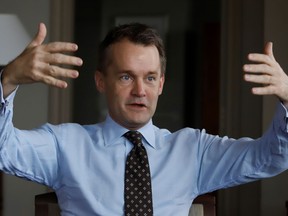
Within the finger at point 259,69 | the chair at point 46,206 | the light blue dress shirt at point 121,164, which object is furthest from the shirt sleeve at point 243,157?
the chair at point 46,206

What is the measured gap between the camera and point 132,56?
145 cm

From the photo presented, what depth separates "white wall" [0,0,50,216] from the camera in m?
3.48

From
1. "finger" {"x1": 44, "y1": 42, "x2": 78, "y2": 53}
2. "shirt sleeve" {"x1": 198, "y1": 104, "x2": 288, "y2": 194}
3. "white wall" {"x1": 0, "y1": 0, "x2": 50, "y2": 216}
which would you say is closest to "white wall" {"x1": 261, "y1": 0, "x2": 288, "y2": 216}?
"white wall" {"x1": 0, "y1": 0, "x2": 50, "y2": 216}

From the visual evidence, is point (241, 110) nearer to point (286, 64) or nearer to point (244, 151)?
point (286, 64)

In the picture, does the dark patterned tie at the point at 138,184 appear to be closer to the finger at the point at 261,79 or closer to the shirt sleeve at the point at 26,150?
the shirt sleeve at the point at 26,150

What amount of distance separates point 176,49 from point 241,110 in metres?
2.27

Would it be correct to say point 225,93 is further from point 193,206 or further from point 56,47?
point 56,47

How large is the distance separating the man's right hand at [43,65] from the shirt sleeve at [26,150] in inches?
2.4

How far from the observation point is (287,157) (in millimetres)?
1372

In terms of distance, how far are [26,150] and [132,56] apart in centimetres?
36

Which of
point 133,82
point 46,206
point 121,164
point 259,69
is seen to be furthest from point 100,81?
point 259,69

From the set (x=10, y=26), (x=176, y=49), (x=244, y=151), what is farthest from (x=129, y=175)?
(x=176, y=49)

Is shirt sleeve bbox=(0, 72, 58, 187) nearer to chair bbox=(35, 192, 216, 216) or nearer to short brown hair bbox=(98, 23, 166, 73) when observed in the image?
chair bbox=(35, 192, 216, 216)

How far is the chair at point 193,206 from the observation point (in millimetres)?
1457
